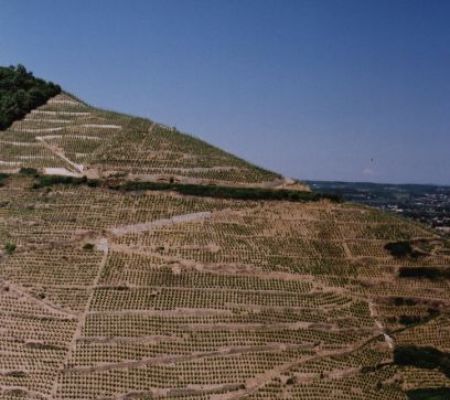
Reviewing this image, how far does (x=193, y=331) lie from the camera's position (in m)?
50.0

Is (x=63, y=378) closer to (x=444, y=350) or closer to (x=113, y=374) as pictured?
(x=113, y=374)

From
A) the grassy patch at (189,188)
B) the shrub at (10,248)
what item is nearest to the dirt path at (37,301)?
the shrub at (10,248)

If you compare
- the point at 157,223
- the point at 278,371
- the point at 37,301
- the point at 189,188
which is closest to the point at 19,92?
the point at 189,188

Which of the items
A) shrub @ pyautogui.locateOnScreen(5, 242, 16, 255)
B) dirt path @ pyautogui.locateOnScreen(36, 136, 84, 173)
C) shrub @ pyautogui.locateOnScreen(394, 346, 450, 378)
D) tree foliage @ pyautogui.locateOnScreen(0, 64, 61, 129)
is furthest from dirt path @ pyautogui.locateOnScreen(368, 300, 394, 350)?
tree foliage @ pyautogui.locateOnScreen(0, 64, 61, 129)

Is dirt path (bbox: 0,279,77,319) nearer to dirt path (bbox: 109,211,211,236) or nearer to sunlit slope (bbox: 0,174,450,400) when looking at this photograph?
sunlit slope (bbox: 0,174,450,400)

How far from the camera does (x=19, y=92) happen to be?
3376 inches

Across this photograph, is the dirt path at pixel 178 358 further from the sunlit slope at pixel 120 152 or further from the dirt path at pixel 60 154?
the dirt path at pixel 60 154

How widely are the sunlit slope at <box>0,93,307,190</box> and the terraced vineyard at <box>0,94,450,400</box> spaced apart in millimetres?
246

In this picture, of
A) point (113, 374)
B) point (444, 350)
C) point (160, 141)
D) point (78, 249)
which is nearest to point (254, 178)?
point (160, 141)

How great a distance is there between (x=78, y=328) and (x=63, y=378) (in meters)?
4.86

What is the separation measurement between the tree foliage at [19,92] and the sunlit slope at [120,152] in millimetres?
1890

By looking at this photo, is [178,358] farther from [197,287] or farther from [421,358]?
[421,358]

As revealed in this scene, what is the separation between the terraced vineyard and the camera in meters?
46.4

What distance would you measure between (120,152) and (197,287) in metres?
23.5
